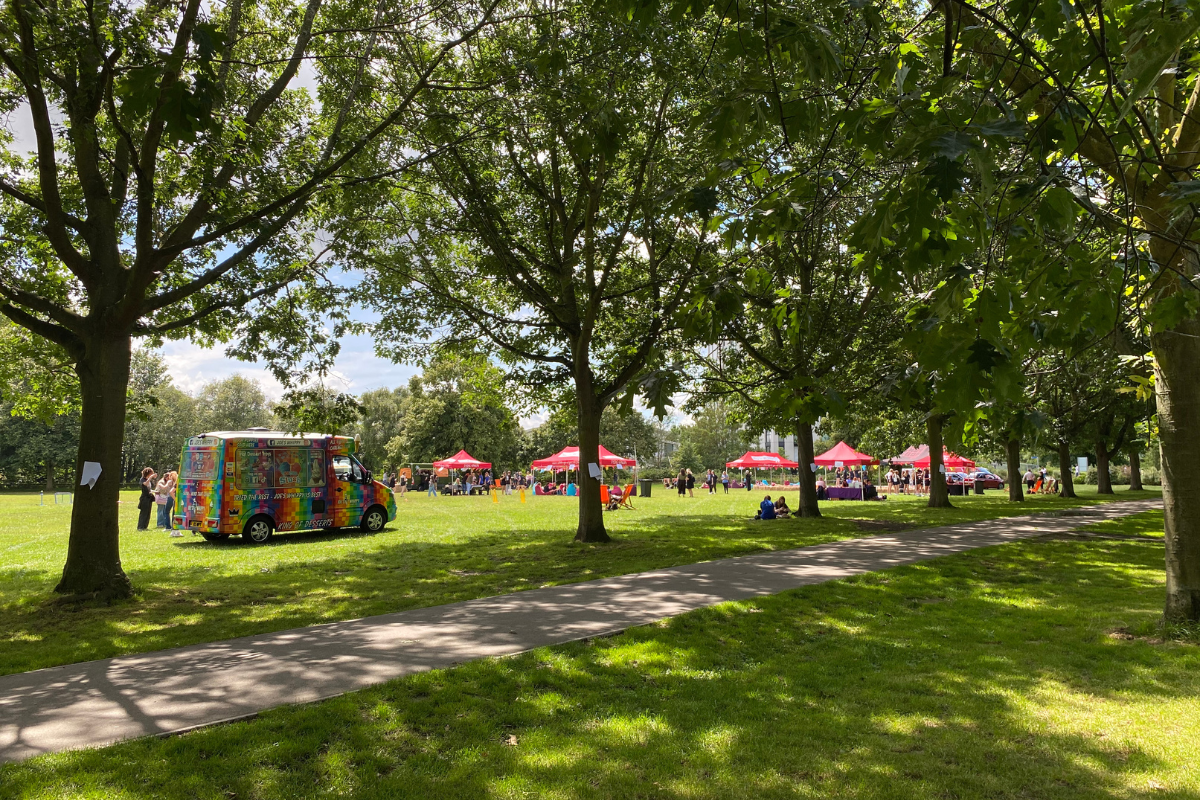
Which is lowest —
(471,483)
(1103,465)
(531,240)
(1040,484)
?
(1040,484)

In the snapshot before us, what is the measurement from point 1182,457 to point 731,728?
19.0 feet

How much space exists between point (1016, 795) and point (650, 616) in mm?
4417

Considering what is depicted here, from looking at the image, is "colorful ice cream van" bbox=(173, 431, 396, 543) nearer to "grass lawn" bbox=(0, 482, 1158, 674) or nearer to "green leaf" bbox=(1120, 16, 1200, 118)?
"grass lawn" bbox=(0, 482, 1158, 674)

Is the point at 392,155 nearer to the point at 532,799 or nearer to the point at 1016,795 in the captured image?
the point at 532,799

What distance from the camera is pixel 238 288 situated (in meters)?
11.8

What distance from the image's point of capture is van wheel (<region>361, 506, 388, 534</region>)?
778 inches

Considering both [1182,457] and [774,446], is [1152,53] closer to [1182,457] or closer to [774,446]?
[1182,457]

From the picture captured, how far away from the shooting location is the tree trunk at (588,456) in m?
15.6

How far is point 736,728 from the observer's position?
4.53m

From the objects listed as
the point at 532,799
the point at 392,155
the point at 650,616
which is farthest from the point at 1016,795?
the point at 392,155

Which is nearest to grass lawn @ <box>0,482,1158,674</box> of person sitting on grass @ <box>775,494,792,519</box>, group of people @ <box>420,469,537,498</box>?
person sitting on grass @ <box>775,494,792,519</box>

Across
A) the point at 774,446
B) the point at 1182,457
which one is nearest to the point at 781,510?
the point at 1182,457

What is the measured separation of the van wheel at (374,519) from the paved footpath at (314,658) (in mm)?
11481

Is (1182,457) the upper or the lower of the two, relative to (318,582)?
upper
